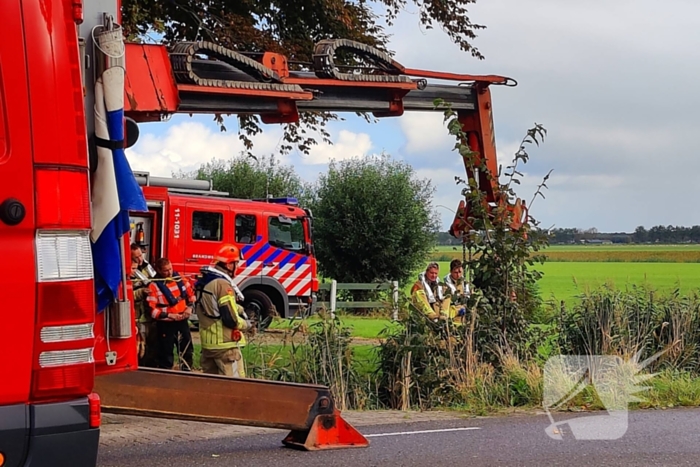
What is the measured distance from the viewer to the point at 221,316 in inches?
394

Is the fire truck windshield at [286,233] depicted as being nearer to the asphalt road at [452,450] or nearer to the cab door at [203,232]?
the cab door at [203,232]

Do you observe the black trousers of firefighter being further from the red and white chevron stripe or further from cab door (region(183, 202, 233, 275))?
the red and white chevron stripe

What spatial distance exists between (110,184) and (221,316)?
560 centimetres

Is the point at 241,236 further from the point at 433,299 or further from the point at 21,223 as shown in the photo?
the point at 21,223

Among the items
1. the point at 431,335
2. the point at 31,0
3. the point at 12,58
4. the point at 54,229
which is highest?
the point at 31,0

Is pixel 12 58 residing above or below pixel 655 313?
above

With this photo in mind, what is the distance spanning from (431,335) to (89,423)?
777cm

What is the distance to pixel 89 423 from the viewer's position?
409 centimetres

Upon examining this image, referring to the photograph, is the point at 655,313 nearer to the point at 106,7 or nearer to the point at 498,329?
the point at 498,329

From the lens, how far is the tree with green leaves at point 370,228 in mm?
32719

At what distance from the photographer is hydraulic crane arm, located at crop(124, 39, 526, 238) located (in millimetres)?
8945

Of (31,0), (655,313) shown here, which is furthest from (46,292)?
(655,313)

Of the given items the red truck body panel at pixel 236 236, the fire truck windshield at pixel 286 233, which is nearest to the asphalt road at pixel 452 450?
the red truck body panel at pixel 236 236

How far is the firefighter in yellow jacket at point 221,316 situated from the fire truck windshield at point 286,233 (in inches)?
513
